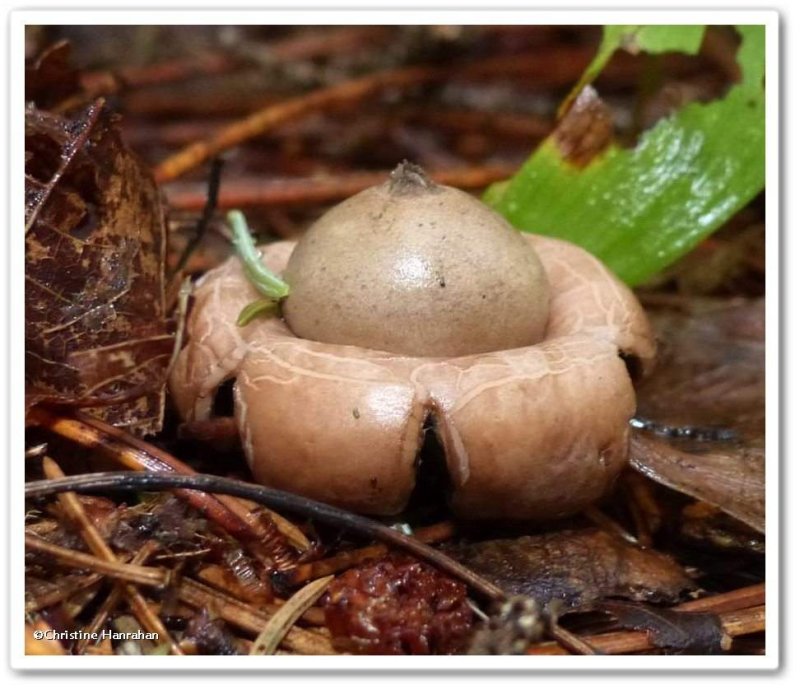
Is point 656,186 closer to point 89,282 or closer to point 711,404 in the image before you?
point 711,404

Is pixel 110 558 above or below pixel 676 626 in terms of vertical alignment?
Answer: above

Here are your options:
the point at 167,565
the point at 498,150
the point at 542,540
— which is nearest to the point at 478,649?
the point at 542,540

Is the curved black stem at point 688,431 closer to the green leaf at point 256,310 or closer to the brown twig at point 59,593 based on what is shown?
the green leaf at point 256,310

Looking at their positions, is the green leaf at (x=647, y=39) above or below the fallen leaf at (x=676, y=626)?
above

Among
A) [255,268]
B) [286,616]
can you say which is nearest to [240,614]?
[286,616]

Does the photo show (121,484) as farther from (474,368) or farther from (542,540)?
(542,540)

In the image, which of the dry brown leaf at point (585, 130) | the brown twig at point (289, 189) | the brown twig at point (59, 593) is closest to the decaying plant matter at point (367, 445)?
the brown twig at point (59, 593)
